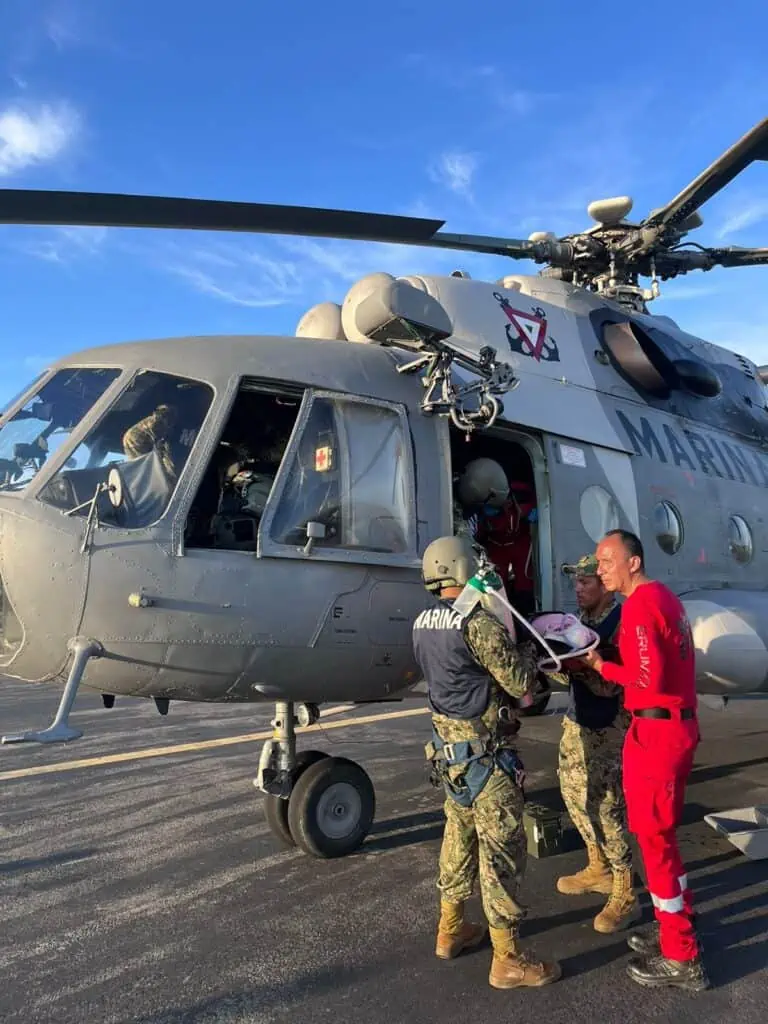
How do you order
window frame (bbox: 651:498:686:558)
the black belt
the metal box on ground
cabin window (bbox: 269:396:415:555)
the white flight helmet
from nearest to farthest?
the black belt
the white flight helmet
cabin window (bbox: 269:396:415:555)
the metal box on ground
window frame (bbox: 651:498:686:558)

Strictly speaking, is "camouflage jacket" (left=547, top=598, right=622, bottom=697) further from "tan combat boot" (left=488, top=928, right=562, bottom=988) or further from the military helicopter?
"tan combat boot" (left=488, top=928, right=562, bottom=988)

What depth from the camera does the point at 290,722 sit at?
4.98 m

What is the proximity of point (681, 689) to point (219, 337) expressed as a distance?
10.6 feet

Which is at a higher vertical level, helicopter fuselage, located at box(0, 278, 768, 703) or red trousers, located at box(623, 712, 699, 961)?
helicopter fuselage, located at box(0, 278, 768, 703)

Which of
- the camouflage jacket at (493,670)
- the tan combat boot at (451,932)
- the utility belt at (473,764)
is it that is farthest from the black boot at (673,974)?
the camouflage jacket at (493,670)

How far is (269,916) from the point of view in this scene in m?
4.07

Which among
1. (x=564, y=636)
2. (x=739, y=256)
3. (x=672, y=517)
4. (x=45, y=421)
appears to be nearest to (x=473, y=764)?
(x=564, y=636)

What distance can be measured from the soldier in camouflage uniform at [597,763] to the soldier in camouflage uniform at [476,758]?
65cm

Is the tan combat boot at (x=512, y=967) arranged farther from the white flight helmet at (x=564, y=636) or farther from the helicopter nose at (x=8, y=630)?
the helicopter nose at (x=8, y=630)

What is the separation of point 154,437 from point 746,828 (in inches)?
176

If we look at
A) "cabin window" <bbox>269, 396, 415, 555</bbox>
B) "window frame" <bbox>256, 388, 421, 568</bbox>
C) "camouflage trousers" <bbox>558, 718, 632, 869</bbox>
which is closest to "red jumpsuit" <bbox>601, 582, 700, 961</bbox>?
"camouflage trousers" <bbox>558, 718, 632, 869</bbox>

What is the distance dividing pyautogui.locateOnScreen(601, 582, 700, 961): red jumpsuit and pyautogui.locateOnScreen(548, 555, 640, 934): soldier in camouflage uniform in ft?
1.77

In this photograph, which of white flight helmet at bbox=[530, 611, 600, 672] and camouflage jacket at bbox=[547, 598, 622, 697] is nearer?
white flight helmet at bbox=[530, 611, 600, 672]

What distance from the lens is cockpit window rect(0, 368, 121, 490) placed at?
425 centimetres
